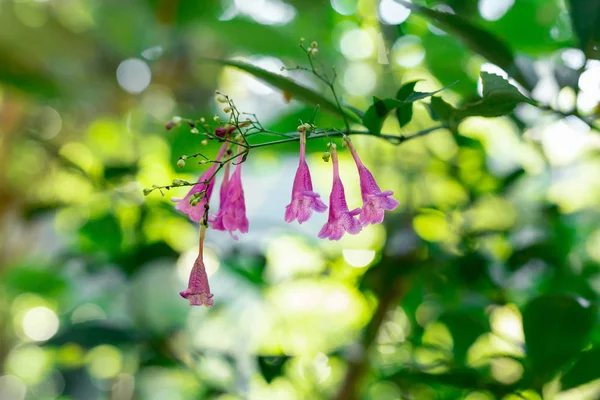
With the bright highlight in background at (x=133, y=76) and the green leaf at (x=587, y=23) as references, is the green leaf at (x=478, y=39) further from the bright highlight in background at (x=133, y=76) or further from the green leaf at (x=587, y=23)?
the bright highlight in background at (x=133, y=76)

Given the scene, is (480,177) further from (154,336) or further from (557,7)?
(154,336)

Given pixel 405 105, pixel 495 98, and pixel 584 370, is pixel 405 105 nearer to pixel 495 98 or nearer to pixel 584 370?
pixel 495 98

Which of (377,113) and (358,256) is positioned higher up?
(377,113)

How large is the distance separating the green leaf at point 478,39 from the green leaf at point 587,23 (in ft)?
0.19

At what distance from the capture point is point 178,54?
1527 mm

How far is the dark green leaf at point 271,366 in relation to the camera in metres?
0.68

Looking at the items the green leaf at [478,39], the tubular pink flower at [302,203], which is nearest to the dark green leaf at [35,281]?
the tubular pink flower at [302,203]

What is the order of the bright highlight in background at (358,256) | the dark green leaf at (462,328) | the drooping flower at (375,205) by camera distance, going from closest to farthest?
the drooping flower at (375,205) < the dark green leaf at (462,328) < the bright highlight in background at (358,256)

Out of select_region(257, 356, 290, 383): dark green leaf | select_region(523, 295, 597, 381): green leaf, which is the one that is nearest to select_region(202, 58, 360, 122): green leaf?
select_region(523, 295, 597, 381): green leaf

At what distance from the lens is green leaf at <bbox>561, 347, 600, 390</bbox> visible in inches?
20.3

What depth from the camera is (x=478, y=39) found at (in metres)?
0.47

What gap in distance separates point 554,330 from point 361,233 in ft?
1.95

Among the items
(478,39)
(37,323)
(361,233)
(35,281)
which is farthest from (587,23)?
(37,323)

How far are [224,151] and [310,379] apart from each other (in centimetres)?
53
